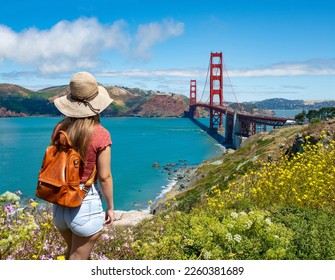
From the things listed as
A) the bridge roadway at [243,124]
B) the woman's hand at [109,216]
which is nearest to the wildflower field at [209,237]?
the woman's hand at [109,216]

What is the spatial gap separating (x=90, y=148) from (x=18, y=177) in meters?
42.9

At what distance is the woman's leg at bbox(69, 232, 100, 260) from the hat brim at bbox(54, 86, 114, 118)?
1.06 meters

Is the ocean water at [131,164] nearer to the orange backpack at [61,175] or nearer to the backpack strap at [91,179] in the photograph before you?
the backpack strap at [91,179]

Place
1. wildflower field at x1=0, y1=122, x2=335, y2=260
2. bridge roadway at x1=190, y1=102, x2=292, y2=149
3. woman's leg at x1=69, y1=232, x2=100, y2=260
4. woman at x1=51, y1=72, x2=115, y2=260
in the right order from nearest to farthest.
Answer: woman at x1=51, y1=72, x2=115, y2=260
woman's leg at x1=69, y1=232, x2=100, y2=260
wildflower field at x1=0, y1=122, x2=335, y2=260
bridge roadway at x1=190, y1=102, x2=292, y2=149

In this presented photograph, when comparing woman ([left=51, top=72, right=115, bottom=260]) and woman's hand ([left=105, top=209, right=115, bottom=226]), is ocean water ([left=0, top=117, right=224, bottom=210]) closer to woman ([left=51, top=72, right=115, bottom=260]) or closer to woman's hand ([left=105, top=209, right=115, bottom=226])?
woman's hand ([left=105, top=209, right=115, bottom=226])

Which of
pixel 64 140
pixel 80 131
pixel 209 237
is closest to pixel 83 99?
pixel 80 131

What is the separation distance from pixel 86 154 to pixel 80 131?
201 millimetres

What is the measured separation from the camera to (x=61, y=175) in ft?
10.2

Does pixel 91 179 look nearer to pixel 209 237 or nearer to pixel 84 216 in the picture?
pixel 84 216

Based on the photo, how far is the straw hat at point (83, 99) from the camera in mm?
3305

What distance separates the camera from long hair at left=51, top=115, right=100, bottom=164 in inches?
126

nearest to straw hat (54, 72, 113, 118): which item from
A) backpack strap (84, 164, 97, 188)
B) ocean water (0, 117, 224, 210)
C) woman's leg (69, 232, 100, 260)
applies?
backpack strap (84, 164, 97, 188)
